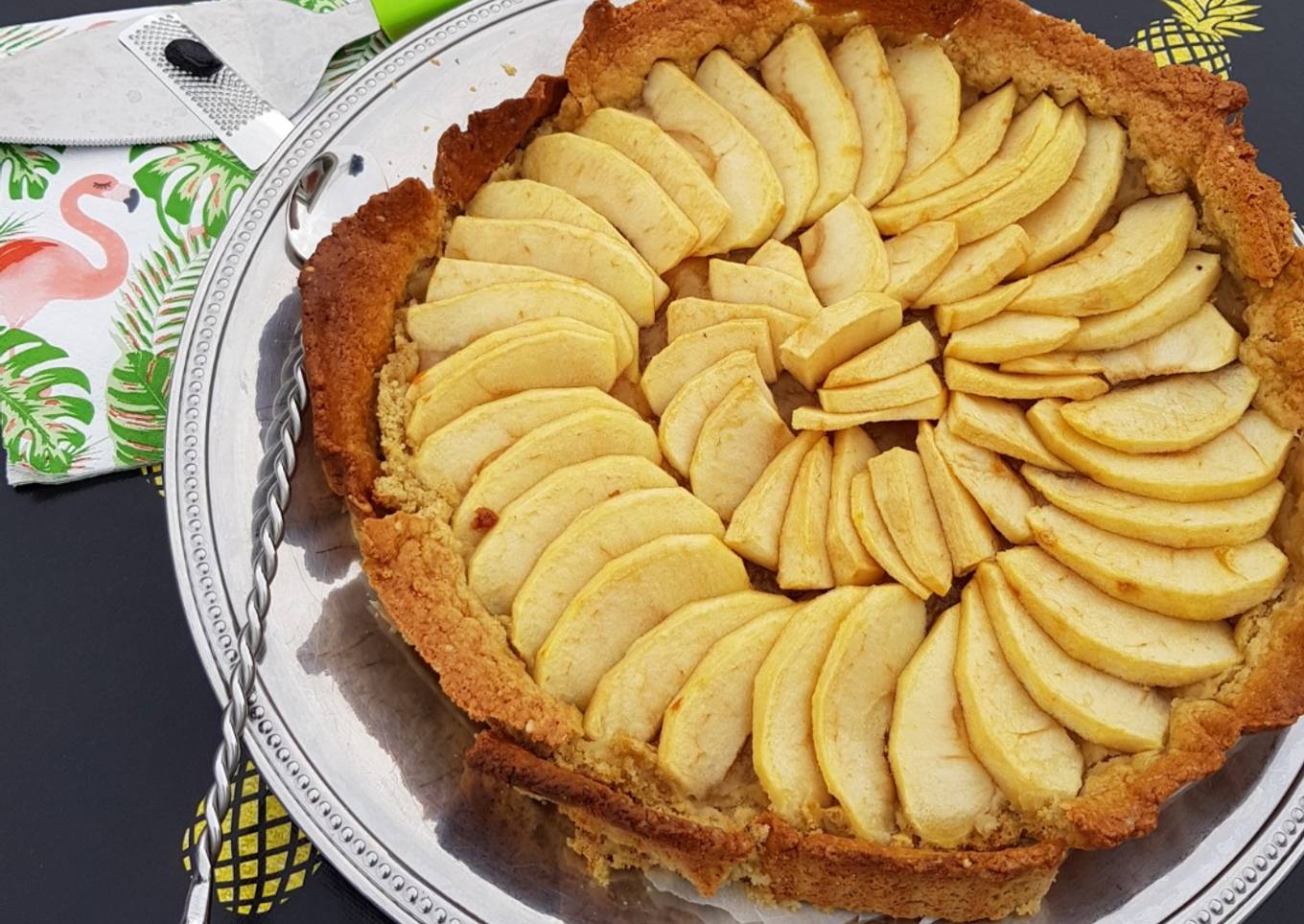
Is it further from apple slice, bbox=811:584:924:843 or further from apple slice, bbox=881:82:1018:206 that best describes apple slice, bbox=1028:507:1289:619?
apple slice, bbox=881:82:1018:206

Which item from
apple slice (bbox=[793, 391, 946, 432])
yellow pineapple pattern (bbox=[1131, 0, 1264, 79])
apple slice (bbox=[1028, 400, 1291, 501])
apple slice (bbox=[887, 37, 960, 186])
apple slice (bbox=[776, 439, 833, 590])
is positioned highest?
yellow pineapple pattern (bbox=[1131, 0, 1264, 79])

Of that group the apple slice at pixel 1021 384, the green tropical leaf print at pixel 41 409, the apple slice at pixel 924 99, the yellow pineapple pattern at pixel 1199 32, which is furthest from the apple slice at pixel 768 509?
the yellow pineapple pattern at pixel 1199 32

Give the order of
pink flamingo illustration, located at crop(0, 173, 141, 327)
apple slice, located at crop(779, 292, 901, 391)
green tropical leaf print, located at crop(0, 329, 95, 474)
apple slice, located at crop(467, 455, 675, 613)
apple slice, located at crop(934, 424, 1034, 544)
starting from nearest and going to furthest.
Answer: apple slice, located at crop(467, 455, 675, 613) < apple slice, located at crop(934, 424, 1034, 544) < apple slice, located at crop(779, 292, 901, 391) < green tropical leaf print, located at crop(0, 329, 95, 474) < pink flamingo illustration, located at crop(0, 173, 141, 327)

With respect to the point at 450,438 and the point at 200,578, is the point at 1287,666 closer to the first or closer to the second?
the point at 450,438

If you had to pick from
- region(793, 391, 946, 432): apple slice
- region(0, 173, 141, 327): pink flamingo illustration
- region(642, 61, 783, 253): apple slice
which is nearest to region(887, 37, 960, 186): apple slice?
region(642, 61, 783, 253): apple slice

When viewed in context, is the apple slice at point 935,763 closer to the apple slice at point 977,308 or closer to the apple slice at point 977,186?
the apple slice at point 977,308

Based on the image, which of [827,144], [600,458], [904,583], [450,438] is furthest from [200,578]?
[827,144]

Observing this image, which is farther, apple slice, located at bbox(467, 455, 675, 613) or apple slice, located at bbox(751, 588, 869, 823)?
apple slice, located at bbox(467, 455, 675, 613)
